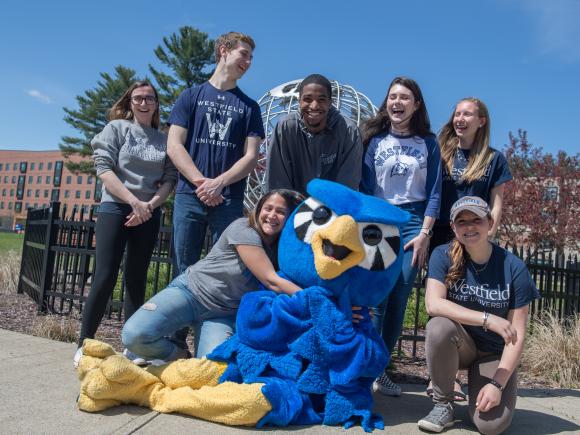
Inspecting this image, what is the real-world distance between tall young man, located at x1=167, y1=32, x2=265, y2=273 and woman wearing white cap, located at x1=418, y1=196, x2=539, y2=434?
1452 millimetres

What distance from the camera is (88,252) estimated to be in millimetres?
5836

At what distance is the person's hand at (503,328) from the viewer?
8.82 ft

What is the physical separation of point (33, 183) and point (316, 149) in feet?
293

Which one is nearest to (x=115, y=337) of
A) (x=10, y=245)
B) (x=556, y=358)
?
(x=556, y=358)

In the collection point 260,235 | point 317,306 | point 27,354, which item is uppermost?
point 260,235

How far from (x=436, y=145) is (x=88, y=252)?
4218 mm

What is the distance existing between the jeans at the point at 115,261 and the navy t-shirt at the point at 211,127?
18.5 inches

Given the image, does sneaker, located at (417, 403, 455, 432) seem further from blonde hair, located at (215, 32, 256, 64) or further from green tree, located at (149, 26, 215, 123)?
green tree, located at (149, 26, 215, 123)

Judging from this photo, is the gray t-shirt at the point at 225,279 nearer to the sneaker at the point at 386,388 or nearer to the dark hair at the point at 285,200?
the dark hair at the point at 285,200

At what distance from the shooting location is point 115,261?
3539mm

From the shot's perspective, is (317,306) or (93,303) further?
(93,303)

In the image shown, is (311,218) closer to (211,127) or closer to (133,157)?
(211,127)

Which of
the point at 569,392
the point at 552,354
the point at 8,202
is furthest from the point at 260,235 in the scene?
the point at 8,202

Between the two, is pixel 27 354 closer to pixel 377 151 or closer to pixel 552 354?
pixel 377 151
